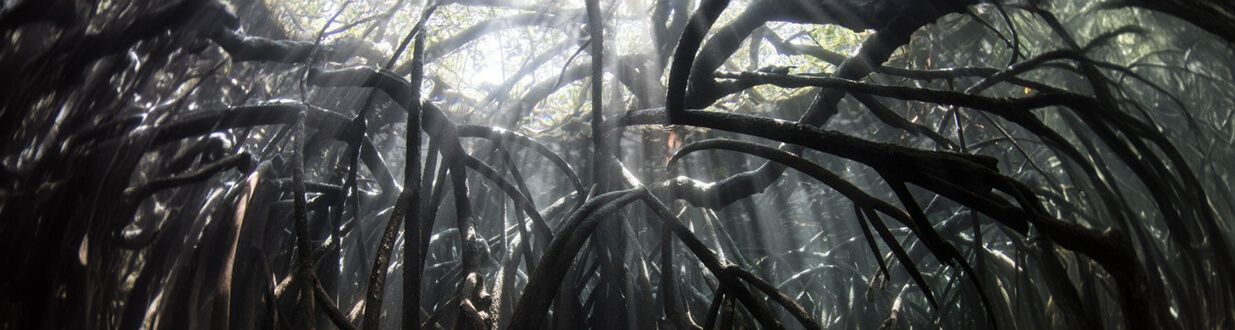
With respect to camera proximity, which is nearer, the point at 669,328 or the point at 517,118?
the point at 669,328

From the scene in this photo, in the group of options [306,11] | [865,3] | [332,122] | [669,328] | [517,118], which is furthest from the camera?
[517,118]

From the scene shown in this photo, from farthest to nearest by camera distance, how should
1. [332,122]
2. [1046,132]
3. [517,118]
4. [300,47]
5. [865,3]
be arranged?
[517,118]
[300,47]
[332,122]
[865,3]
[1046,132]

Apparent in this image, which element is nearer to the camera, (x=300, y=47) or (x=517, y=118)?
(x=300, y=47)

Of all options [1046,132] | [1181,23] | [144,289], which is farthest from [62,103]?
[1181,23]

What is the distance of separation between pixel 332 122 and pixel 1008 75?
1.76 m

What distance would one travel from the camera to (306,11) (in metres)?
2.61

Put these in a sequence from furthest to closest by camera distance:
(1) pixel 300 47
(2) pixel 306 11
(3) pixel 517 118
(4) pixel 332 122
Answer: (3) pixel 517 118, (2) pixel 306 11, (1) pixel 300 47, (4) pixel 332 122

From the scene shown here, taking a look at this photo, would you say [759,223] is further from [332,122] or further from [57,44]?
[57,44]

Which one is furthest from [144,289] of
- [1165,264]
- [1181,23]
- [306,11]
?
[1181,23]

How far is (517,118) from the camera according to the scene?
9.45ft

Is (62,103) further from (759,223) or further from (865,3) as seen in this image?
(759,223)

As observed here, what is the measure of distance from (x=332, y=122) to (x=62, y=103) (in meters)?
0.51

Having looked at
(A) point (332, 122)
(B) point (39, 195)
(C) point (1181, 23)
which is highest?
(C) point (1181, 23)

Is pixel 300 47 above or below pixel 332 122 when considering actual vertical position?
above
